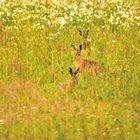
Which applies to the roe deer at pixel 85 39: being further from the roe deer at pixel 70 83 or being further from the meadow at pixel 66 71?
the roe deer at pixel 70 83

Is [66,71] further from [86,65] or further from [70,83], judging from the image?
[70,83]

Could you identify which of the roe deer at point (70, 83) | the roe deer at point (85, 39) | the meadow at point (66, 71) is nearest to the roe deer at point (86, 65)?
the meadow at point (66, 71)

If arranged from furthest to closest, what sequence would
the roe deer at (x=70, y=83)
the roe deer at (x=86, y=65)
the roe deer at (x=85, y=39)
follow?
the roe deer at (x=85, y=39), the roe deer at (x=86, y=65), the roe deer at (x=70, y=83)

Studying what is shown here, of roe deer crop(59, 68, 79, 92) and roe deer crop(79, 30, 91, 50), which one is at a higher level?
roe deer crop(79, 30, 91, 50)

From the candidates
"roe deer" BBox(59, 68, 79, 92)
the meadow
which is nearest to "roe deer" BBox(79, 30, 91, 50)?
the meadow

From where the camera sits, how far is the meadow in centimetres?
888

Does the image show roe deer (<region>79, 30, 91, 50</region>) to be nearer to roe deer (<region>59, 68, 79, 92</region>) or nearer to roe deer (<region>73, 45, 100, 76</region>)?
roe deer (<region>73, 45, 100, 76</region>)

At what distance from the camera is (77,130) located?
8.66 meters

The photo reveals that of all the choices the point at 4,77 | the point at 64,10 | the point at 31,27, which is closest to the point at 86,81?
the point at 4,77

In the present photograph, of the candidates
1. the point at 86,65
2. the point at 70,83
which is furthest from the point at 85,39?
the point at 70,83

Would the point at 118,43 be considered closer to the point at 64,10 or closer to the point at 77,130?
the point at 64,10

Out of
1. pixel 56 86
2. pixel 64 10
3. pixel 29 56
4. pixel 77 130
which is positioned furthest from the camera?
pixel 64 10

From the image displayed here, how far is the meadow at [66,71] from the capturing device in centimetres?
888

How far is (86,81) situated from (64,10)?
5811mm
